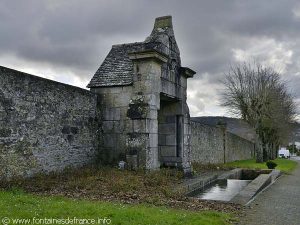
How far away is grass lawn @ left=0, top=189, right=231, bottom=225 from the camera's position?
564 centimetres

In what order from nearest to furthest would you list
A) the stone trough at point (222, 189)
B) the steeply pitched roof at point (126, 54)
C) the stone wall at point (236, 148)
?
1. the stone trough at point (222, 189)
2. the steeply pitched roof at point (126, 54)
3. the stone wall at point (236, 148)

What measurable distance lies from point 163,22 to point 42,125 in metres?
6.50

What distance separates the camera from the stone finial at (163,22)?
13688mm

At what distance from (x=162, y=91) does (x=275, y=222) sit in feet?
21.7

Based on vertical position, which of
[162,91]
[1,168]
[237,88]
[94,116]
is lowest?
[1,168]

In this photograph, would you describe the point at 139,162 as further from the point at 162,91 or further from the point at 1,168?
the point at 1,168

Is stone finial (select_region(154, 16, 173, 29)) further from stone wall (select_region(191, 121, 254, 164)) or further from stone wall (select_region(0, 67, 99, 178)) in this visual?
stone wall (select_region(191, 121, 254, 164))

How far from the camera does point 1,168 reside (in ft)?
27.4

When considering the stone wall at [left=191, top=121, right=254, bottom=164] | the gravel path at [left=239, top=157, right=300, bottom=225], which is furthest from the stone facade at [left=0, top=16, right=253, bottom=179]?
the stone wall at [left=191, top=121, right=254, bottom=164]

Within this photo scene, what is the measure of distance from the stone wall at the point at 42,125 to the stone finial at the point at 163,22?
389cm

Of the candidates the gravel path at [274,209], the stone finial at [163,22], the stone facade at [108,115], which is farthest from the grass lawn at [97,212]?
the stone finial at [163,22]

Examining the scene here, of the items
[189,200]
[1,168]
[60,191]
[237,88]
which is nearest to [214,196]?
[189,200]

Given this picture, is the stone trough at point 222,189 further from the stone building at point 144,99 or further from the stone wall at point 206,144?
the stone wall at point 206,144

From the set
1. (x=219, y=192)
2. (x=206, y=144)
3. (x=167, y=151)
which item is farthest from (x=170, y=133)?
(x=206, y=144)
